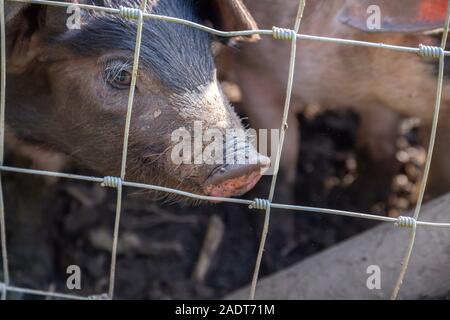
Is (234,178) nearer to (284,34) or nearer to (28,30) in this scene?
(284,34)

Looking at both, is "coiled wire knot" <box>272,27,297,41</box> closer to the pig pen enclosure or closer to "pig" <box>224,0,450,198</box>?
"pig" <box>224,0,450,198</box>

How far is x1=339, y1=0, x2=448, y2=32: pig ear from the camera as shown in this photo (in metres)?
2.08

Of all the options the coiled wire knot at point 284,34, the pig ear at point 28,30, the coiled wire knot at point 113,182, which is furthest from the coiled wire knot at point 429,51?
the pig ear at point 28,30

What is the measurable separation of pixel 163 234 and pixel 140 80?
96 centimetres

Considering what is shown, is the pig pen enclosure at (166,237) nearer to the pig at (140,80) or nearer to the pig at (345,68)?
the pig at (345,68)

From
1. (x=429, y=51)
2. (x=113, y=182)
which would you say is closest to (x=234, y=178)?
(x=113, y=182)

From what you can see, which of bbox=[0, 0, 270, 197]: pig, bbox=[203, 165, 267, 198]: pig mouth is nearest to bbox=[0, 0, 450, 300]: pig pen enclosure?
bbox=[0, 0, 270, 197]: pig

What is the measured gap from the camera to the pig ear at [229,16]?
1.95 meters

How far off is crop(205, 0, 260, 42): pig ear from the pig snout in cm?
41

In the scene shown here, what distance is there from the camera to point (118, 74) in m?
1.90

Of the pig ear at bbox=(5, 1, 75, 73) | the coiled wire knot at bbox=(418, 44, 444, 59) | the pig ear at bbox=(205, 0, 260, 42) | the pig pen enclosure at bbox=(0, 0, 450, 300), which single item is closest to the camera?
the coiled wire knot at bbox=(418, 44, 444, 59)

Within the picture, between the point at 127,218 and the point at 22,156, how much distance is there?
18.8 inches

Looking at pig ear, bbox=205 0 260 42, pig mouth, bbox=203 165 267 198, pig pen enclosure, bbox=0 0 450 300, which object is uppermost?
pig ear, bbox=205 0 260 42
